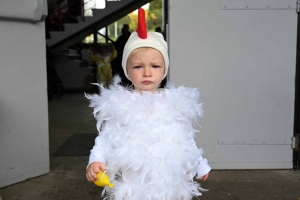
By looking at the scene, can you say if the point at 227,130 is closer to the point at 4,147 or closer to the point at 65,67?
the point at 4,147

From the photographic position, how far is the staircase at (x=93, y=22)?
10844 millimetres

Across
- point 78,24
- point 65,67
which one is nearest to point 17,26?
point 78,24

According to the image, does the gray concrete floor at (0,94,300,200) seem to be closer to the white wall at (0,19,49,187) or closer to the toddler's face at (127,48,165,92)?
the white wall at (0,19,49,187)

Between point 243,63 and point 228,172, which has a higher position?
point 243,63

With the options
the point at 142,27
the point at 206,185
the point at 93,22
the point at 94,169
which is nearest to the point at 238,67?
the point at 206,185

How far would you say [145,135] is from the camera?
6.21ft

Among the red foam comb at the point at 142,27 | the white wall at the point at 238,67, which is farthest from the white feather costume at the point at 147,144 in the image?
the white wall at the point at 238,67

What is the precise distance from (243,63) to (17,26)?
2443mm

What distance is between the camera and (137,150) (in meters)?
1.86

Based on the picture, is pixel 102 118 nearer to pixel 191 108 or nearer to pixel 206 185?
pixel 191 108

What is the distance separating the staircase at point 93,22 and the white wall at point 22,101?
288 inches

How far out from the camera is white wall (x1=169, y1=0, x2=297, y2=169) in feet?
12.6

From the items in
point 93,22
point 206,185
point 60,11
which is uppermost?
point 60,11

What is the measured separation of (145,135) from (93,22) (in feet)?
31.8
